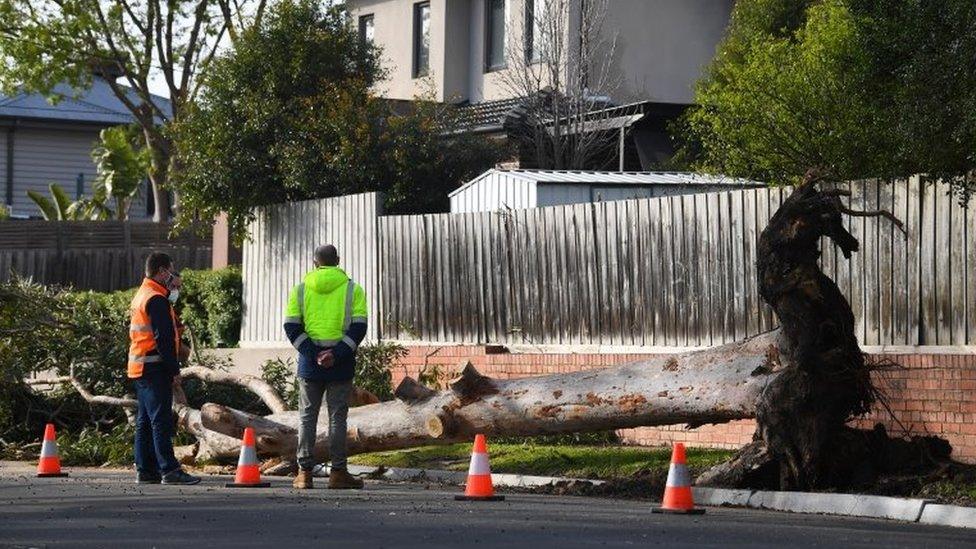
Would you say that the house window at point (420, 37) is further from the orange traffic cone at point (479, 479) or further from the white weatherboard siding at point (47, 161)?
the orange traffic cone at point (479, 479)

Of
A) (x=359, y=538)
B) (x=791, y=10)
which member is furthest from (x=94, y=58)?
(x=359, y=538)

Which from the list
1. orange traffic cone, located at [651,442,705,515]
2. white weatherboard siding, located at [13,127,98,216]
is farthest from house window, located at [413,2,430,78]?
orange traffic cone, located at [651,442,705,515]

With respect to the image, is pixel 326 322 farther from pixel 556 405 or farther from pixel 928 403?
pixel 928 403

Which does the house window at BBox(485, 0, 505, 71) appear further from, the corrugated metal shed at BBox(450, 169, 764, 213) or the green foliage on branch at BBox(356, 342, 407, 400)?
the green foliage on branch at BBox(356, 342, 407, 400)

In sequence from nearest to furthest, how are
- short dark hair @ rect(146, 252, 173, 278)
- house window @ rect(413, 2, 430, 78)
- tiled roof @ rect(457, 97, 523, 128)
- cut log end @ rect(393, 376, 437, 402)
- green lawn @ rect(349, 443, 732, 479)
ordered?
green lawn @ rect(349, 443, 732, 479)
short dark hair @ rect(146, 252, 173, 278)
cut log end @ rect(393, 376, 437, 402)
tiled roof @ rect(457, 97, 523, 128)
house window @ rect(413, 2, 430, 78)

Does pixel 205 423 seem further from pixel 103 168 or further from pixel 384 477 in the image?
pixel 103 168

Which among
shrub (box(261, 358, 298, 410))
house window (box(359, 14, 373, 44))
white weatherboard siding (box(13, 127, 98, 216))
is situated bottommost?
shrub (box(261, 358, 298, 410))

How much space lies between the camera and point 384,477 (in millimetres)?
16516

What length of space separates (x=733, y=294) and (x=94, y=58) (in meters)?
22.1

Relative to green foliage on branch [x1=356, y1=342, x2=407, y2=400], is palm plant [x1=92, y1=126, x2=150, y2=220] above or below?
above

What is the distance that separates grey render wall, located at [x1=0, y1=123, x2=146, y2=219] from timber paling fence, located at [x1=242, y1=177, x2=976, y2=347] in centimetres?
2520

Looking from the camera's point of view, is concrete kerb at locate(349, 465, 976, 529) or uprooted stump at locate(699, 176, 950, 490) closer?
concrete kerb at locate(349, 465, 976, 529)

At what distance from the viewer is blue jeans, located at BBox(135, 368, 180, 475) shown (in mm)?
15180

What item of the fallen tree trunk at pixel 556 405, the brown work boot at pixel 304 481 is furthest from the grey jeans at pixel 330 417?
the fallen tree trunk at pixel 556 405
